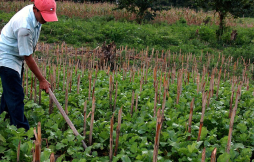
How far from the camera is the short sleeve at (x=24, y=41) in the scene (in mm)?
2850

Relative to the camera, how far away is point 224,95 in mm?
5203

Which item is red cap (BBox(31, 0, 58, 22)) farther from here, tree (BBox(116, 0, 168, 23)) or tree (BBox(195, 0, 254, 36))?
tree (BBox(116, 0, 168, 23))

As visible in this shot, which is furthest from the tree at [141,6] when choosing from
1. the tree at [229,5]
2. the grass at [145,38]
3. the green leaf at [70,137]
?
the green leaf at [70,137]

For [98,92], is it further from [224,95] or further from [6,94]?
[224,95]

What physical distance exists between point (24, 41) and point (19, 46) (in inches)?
3.1

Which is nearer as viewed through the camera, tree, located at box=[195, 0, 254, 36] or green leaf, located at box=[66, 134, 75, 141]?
green leaf, located at box=[66, 134, 75, 141]

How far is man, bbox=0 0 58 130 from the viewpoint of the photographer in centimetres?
289

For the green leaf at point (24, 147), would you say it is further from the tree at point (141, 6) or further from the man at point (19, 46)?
the tree at point (141, 6)

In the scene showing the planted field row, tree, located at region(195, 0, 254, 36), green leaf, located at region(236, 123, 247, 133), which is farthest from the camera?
tree, located at region(195, 0, 254, 36)

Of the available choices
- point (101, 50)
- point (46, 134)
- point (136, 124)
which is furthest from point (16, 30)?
point (101, 50)

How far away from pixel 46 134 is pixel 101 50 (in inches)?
186

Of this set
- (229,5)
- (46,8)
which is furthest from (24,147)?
(229,5)

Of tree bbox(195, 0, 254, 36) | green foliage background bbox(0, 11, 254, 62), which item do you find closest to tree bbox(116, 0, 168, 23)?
green foliage background bbox(0, 11, 254, 62)

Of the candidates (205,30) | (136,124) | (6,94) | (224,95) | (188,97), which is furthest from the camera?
(205,30)
